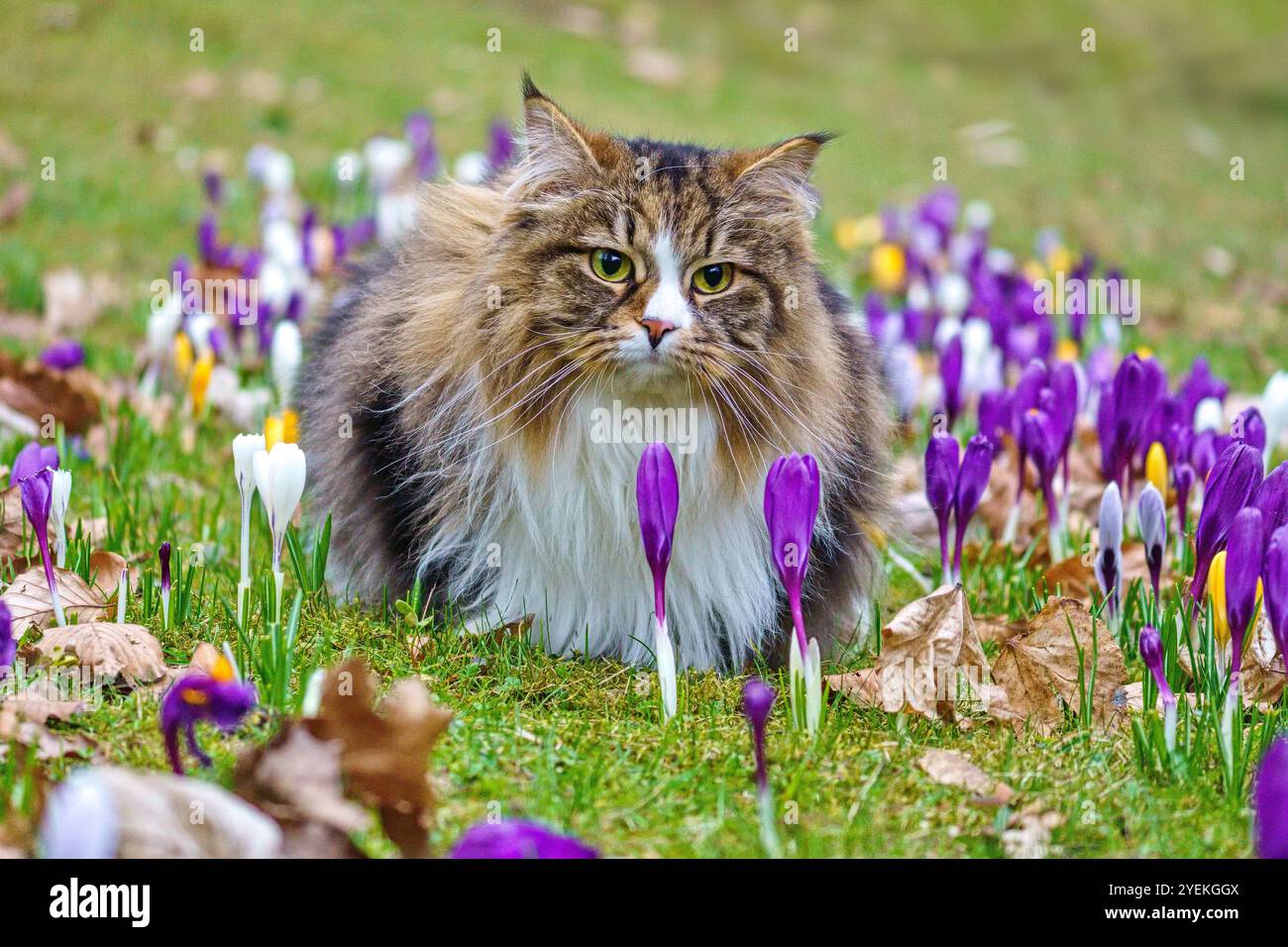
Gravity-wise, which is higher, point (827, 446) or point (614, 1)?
point (614, 1)

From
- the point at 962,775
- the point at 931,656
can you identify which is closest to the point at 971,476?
the point at 931,656

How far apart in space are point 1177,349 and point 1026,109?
25.5 ft

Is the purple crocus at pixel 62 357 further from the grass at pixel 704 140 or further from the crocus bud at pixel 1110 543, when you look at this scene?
the crocus bud at pixel 1110 543

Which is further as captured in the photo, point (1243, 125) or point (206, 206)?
point (1243, 125)

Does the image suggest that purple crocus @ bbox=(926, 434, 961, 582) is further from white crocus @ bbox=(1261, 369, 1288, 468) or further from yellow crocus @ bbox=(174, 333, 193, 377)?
yellow crocus @ bbox=(174, 333, 193, 377)

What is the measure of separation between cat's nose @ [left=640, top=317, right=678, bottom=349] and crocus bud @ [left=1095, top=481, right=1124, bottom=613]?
3.78 feet

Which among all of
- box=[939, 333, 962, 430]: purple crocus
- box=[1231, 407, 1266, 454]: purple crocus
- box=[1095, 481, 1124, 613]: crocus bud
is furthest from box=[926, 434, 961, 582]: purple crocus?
box=[939, 333, 962, 430]: purple crocus

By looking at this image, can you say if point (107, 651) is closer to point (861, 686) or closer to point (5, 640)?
point (5, 640)

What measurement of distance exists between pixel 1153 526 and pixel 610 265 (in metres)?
1.48

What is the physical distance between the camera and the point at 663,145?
151 inches

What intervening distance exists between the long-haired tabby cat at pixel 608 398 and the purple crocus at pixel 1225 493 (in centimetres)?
99

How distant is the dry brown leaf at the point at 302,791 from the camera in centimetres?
222
